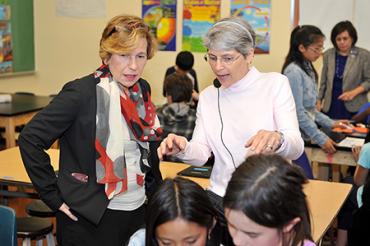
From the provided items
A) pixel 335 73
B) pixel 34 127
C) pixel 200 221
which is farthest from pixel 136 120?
pixel 335 73

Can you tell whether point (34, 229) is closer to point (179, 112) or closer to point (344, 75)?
point (179, 112)

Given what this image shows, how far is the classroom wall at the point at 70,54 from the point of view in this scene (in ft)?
22.5

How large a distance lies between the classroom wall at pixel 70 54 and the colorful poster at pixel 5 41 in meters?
0.16

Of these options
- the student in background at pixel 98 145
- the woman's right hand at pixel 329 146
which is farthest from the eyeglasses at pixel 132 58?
the woman's right hand at pixel 329 146

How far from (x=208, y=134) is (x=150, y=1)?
490cm

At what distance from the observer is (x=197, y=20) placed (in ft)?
21.7

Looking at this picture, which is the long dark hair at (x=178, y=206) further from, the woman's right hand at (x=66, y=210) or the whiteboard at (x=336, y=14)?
the whiteboard at (x=336, y=14)

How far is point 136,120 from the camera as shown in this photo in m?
2.24

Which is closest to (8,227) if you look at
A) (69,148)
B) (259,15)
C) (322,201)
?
(69,148)

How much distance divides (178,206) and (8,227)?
86cm

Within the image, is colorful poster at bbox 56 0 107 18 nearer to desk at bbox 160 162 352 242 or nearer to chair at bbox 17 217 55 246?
desk at bbox 160 162 352 242

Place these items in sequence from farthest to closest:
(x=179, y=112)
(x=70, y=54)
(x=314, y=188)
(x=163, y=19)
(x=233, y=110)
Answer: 1. (x=70, y=54)
2. (x=163, y=19)
3. (x=179, y=112)
4. (x=314, y=188)
5. (x=233, y=110)

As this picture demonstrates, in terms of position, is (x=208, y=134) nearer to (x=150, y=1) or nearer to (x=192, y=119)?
(x=192, y=119)

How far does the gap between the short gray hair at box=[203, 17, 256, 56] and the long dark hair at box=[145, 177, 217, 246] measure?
49 cm
